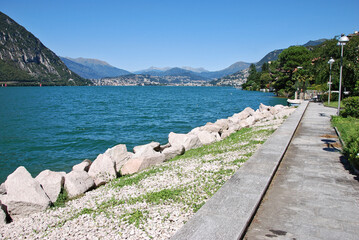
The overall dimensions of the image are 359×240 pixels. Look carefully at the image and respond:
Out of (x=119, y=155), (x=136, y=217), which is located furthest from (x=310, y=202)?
(x=119, y=155)

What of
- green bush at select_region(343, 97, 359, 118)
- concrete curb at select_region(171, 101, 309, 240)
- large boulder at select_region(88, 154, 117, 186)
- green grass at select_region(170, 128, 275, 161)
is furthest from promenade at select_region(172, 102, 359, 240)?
green bush at select_region(343, 97, 359, 118)

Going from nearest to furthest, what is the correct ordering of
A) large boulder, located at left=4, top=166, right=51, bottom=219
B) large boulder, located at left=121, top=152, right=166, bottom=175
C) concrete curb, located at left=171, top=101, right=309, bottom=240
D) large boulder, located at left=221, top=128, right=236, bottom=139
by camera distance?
1. concrete curb, located at left=171, top=101, right=309, bottom=240
2. large boulder, located at left=4, top=166, right=51, bottom=219
3. large boulder, located at left=121, top=152, right=166, bottom=175
4. large boulder, located at left=221, top=128, right=236, bottom=139

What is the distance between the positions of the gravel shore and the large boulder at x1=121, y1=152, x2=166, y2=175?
93.0 inches

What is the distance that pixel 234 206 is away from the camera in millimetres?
4785

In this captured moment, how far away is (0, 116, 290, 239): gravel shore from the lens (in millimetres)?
5438

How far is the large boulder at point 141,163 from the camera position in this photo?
1155 centimetres

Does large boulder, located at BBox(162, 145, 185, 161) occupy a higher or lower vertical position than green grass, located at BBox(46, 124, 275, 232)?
lower

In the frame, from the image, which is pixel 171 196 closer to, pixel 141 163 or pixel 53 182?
pixel 53 182

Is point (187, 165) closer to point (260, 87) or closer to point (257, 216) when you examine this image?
point (257, 216)

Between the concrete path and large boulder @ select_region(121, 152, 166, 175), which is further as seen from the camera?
large boulder @ select_region(121, 152, 166, 175)

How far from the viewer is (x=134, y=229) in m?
5.30

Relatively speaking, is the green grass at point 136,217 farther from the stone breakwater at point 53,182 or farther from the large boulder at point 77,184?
the large boulder at point 77,184

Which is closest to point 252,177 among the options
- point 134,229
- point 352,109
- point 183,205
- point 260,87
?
point 183,205

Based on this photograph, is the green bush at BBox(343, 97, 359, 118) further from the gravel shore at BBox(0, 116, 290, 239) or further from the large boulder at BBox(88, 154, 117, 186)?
the large boulder at BBox(88, 154, 117, 186)
